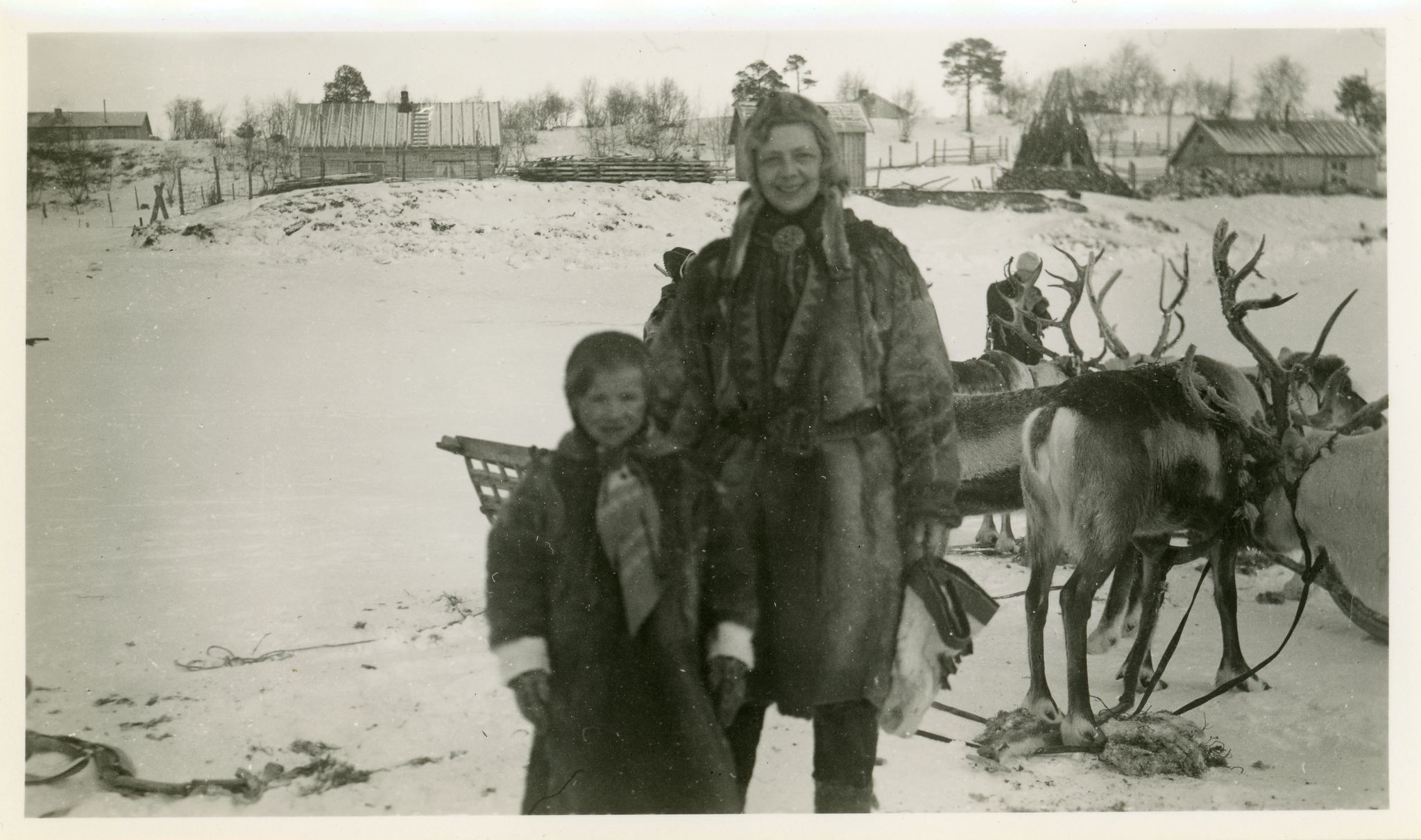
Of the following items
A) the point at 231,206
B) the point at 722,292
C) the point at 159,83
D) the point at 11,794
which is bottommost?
the point at 11,794

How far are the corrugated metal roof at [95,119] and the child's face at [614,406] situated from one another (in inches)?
77.4

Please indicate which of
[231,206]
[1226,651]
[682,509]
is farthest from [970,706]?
[231,206]

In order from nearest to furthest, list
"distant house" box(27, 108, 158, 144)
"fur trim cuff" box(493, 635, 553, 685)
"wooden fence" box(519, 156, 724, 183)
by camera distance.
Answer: "fur trim cuff" box(493, 635, 553, 685) → "distant house" box(27, 108, 158, 144) → "wooden fence" box(519, 156, 724, 183)

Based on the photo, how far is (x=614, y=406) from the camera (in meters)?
3.84

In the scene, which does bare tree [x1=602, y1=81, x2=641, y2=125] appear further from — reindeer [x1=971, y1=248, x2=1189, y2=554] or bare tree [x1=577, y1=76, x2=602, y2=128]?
reindeer [x1=971, y1=248, x2=1189, y2=554]

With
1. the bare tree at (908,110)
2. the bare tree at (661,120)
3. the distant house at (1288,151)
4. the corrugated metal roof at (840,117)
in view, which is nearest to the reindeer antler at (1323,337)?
the distant house at (1288,151)

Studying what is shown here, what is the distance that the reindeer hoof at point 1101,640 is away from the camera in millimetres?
4207

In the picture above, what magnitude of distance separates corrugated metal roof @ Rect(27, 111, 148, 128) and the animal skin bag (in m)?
3.14

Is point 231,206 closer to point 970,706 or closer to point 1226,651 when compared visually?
point 970,706

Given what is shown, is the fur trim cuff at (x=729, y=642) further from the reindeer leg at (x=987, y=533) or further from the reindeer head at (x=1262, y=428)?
the reindeer head at (x=1262, y=428)

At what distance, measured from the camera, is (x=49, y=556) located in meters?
4.24

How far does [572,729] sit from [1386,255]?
3.36 meters

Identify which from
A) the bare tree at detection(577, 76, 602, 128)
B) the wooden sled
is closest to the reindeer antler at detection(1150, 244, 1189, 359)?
the bare tree at detection(577, 76, 602, 128)

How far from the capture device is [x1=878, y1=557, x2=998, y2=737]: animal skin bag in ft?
12.7
